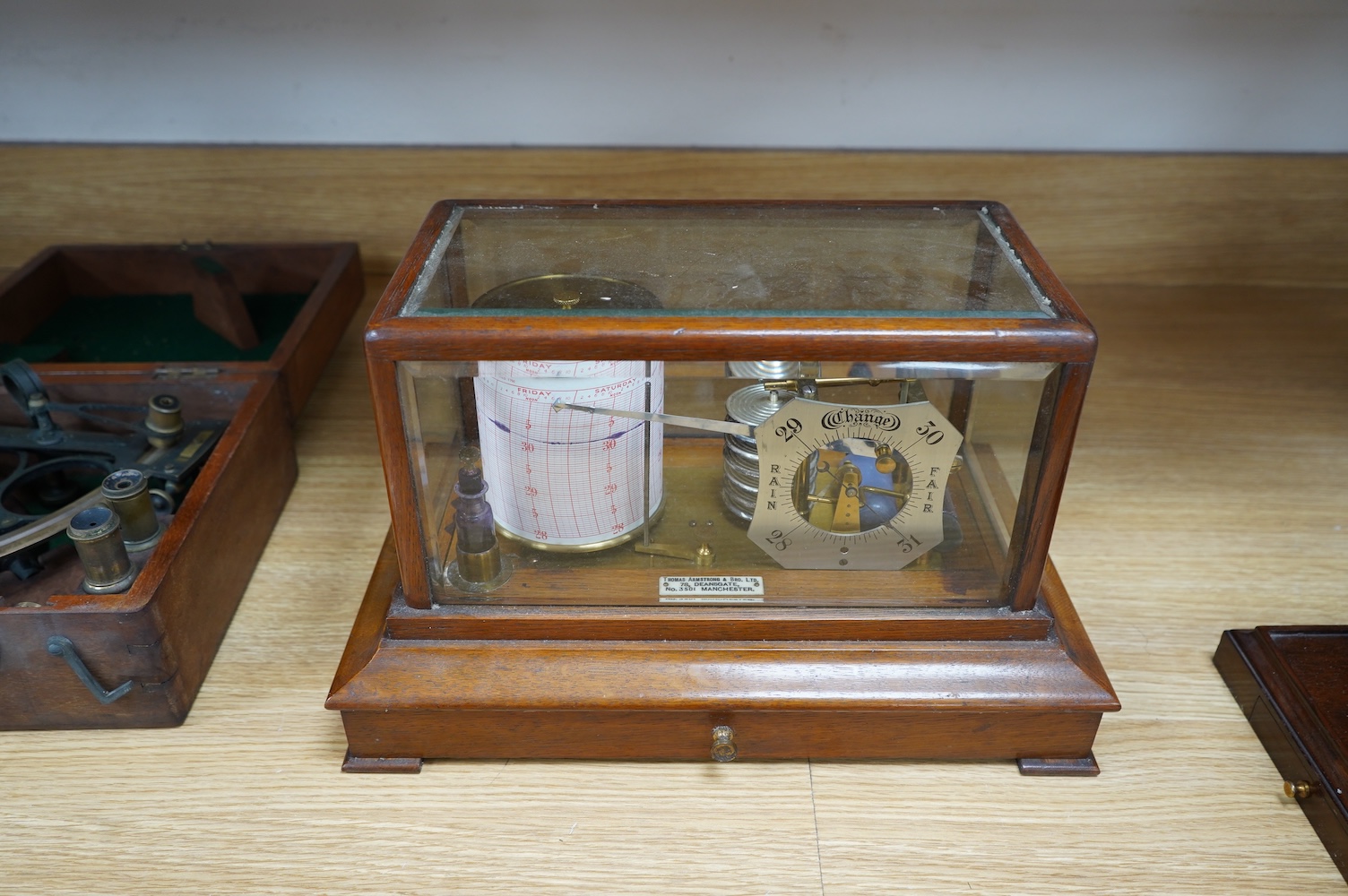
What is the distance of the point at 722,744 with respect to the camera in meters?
0.80

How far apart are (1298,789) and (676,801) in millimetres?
472

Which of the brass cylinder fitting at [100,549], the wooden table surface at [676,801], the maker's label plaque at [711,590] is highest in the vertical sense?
the brass cylinder fitting at [100,549]

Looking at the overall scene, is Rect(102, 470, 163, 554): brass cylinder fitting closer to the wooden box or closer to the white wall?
the wooden box

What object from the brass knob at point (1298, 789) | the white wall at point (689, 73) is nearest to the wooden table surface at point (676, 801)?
the brass knob at point (1298, 789)

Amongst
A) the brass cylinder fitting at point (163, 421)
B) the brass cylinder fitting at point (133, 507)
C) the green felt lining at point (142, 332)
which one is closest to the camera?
the brass cylinder fitting at point (133, 507)

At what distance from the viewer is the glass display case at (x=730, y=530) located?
2.52 feet

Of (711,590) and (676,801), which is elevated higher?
(711,590)

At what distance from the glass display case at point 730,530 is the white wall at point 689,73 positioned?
1.98ft

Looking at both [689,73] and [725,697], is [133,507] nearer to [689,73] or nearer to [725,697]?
[725,697]

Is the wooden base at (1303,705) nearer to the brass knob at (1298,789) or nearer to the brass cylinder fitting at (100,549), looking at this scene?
the brass knob at (1298,789)

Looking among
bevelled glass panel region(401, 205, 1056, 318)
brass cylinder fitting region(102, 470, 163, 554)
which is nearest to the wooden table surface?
brass cylinder fitting region(102, 470, 163, 554)

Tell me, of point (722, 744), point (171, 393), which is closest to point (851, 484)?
point (722, 744)

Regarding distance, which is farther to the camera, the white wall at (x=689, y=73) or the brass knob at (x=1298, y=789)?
the white wall at (x=689, y=73)

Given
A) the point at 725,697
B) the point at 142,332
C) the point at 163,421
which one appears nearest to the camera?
the point at 725,697
